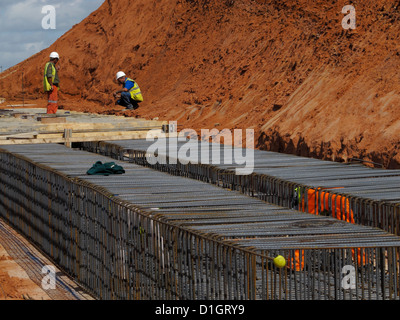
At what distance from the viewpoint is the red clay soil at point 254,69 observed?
965 inches

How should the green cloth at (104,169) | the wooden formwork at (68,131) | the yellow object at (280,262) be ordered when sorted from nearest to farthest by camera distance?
the yellow object at (280,262), the green cloth at (104,169), the wooden formwork at (68,131)

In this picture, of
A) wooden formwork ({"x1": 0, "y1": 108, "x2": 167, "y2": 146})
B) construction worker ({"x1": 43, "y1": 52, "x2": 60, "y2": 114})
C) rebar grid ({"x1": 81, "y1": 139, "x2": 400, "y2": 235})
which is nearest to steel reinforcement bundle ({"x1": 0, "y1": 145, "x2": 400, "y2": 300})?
rebar grid ({"x1": 81, "y1": 139, "x2": 400, "y2": 235})

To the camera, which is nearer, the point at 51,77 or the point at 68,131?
the point at 68,131

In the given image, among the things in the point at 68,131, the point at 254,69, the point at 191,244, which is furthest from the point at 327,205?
the point at 254,69

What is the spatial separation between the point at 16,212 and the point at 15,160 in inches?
50.6

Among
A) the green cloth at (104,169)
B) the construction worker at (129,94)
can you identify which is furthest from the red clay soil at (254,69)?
the green cloth at (104,169)

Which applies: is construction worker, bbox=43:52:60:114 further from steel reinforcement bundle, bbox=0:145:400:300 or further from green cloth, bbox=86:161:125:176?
green cloth, bbox=86:161:125:176

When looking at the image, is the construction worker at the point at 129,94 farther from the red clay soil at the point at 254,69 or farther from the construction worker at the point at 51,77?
the red clay soil at the point at 254,69

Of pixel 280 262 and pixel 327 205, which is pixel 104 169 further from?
pixel 280 262

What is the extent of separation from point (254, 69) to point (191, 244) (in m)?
28.0

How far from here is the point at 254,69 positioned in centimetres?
3709

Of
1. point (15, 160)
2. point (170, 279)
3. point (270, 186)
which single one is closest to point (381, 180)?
point (270, 186)

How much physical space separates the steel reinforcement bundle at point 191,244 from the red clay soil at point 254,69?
9.67 metres
